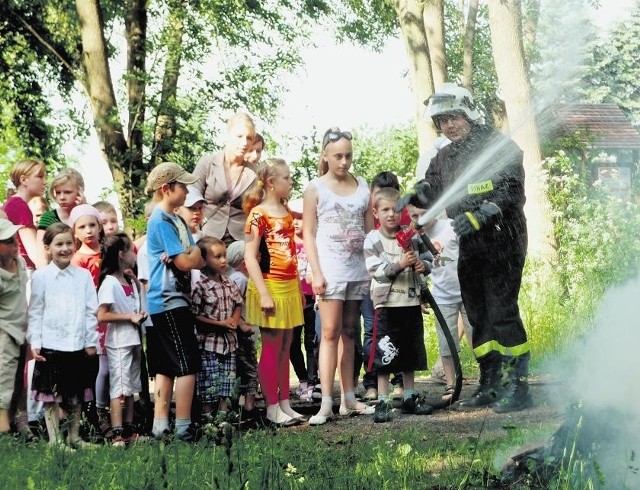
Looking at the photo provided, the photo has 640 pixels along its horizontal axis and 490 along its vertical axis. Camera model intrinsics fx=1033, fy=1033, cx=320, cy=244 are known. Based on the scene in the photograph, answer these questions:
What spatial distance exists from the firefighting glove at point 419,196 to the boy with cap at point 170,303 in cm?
158

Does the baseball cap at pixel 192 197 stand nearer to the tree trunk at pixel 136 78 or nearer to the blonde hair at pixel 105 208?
the blonde hair at pixel 105 208

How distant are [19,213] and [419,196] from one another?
3.27 m

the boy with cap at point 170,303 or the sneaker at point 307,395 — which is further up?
the boy with cap at point 170,303

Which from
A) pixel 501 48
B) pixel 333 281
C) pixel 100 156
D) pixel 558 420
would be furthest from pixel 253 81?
pixel 558 420

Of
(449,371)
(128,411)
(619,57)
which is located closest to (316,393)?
(449,371)

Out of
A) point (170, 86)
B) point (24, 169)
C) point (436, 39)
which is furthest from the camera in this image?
point (170, 86)

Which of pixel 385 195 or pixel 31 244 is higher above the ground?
pixel 385 195

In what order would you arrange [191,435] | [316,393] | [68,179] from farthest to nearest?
[316,393] → [68,179] → [191,435]

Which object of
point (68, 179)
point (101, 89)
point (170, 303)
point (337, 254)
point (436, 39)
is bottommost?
point (170, 303)

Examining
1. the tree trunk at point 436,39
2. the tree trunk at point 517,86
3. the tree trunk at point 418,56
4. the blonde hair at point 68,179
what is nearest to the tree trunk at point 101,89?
the tree trunk at point 418,56

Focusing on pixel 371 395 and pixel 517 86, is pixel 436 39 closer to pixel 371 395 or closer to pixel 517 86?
pixel 517 86

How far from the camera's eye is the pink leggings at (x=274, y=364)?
7.91 metres

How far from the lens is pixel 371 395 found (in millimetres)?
9117

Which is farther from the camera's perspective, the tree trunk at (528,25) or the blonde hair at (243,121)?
the tree trunk at (528,25)
